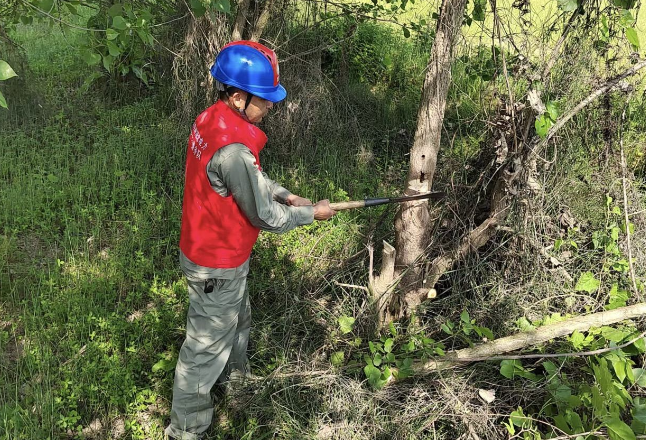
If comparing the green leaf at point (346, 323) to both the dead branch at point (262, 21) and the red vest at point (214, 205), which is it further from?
the dead branch at point (262, 21)

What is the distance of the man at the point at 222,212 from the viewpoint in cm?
231

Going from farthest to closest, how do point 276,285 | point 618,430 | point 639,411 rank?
1. point 276,285
2. point 639,411
3. point 618,430

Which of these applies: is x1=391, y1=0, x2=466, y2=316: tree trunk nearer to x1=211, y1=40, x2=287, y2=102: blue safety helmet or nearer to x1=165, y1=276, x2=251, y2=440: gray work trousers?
x1=211, y1=40, x2=287, y2=102: blue safety helmet

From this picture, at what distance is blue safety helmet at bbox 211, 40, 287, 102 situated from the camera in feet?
7.59

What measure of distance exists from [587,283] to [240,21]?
334 centimetres

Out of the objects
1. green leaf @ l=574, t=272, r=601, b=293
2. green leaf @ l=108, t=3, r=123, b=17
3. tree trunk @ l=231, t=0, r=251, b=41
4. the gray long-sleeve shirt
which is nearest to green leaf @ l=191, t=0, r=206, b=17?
green leaf @ l=108, t=3, r=123, b=17

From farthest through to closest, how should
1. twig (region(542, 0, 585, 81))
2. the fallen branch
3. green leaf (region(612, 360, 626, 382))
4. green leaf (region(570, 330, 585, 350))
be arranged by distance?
twig (region(542, 0, 585, 81)) → the fallen branch → green leaf (region(570, 330, 585, 350)) → green leaf (region(612, 360, 626, 382))

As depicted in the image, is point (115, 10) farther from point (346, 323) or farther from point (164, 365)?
point (346, 323)

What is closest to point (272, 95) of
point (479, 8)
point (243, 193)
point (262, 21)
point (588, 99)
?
point (243, 193)

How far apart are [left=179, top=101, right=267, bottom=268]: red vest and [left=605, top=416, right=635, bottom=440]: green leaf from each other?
1.70 metres

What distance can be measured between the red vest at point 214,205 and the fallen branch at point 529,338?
1107 mm

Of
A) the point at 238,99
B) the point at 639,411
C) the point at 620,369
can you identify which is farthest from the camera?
the point at 238,99

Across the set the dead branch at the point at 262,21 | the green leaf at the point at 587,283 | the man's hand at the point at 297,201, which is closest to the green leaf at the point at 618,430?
the green leaf at the point at 587,283

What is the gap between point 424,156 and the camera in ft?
→ 9.34
